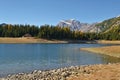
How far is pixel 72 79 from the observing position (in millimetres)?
30125

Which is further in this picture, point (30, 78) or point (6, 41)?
point (6, 41)

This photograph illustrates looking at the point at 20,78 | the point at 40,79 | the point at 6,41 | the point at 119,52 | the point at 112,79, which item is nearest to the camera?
the point at 112,79

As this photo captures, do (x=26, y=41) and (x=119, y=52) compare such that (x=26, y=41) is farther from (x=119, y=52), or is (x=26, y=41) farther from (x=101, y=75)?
(x=101, y=75)

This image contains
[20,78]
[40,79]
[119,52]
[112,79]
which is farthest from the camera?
[119,52]

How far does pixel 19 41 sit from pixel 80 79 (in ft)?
554

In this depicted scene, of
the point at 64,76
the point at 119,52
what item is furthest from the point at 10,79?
the point at 119,52

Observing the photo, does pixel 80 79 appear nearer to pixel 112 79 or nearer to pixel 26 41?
pixel 112 79

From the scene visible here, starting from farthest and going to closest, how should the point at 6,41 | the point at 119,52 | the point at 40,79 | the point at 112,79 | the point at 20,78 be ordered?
1. the point at 6,41
2. the point at 119,52
3. the point at 20,78
4. the point at 40,79
5. the point at 112,79

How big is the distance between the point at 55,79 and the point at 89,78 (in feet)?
12.7

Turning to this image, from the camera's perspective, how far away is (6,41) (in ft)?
630

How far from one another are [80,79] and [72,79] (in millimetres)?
901

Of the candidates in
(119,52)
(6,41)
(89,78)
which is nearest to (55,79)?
(89,78)

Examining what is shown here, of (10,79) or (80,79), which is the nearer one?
(80,79)

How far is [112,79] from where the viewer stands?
29047 millimetres
